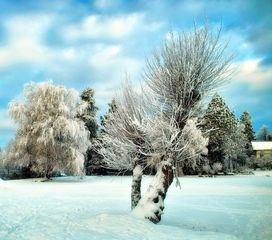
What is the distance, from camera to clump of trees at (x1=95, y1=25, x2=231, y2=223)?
334 inches

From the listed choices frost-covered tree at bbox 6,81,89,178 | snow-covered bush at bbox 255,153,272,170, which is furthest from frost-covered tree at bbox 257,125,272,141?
frost-covered tree at bbox 6,81,89,178

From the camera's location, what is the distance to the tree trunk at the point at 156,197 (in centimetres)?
854

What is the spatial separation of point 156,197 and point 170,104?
2.77 m

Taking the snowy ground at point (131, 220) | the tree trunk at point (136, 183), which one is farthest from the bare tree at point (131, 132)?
the snowy ground at point (131, 220)

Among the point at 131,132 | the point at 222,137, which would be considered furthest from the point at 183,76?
the point at 222,137

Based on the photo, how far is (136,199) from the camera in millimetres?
9508

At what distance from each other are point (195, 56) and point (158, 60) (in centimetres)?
118

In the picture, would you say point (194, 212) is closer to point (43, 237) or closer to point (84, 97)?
point (43, 237)

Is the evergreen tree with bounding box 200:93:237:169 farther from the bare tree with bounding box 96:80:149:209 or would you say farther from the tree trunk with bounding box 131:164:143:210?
the tree trunk with bounding box 131:164:143:210

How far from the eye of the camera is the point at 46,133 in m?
23.5

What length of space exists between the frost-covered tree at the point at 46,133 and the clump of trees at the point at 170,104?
15347mm

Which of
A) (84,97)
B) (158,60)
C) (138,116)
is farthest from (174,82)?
(84,97)

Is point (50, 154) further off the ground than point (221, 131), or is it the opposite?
point (221, 131)

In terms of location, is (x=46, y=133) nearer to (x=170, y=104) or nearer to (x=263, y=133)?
(x=170, y=104)
